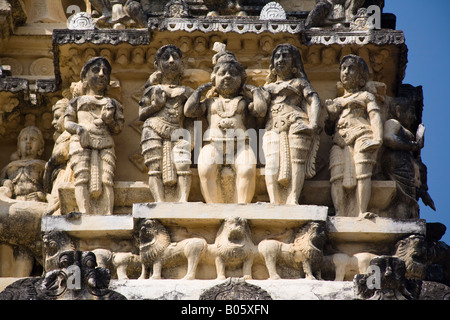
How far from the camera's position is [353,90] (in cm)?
2348

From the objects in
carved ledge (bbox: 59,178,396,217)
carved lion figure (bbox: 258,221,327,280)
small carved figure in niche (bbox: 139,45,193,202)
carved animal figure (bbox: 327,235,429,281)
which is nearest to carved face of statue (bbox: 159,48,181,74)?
small carved figure in niche (bbox: 139,45,193,202)

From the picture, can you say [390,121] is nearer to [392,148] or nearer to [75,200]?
[392,148]

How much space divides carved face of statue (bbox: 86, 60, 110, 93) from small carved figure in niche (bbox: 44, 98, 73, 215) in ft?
2.43

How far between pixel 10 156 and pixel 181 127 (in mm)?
2995

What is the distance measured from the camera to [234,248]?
72.2 feet

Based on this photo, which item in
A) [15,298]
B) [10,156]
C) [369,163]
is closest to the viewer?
[15,298]

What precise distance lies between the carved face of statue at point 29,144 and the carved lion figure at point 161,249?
9.76 feet

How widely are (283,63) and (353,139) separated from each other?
4.51 feet

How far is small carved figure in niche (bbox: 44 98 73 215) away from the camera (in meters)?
23.4

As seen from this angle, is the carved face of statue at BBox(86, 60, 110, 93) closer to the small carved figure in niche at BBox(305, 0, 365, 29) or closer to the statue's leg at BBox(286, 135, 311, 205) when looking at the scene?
the statue's leg at BBox(286, 135, 311, 205)

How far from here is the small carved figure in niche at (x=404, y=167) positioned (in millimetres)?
23188

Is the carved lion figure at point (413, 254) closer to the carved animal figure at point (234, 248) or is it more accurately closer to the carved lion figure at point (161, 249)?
the carved animal figure at point (234, 248)

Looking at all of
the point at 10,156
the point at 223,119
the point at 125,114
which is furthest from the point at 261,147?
the point at 10,156

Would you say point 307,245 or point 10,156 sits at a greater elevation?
point 10,156
